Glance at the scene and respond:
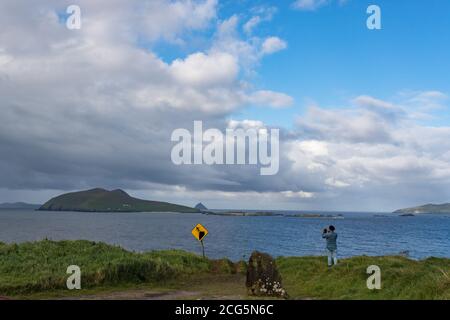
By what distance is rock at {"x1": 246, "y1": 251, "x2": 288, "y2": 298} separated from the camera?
683 inches

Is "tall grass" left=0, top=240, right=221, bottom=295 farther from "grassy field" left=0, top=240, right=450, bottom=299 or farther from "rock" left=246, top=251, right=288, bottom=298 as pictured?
"rock" left=246, top=251, right=288, bottom=298

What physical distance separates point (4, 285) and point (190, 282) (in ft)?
31.2

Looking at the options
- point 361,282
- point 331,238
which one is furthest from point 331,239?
point 361,282

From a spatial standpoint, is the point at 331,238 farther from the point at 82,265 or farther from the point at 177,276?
the point at 82,265

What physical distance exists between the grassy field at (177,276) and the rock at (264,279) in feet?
2.18

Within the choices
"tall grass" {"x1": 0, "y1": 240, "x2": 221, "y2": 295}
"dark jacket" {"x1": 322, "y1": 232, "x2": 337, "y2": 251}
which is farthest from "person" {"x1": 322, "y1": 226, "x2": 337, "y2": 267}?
"tall grass" {"x1": 0, "y1": 240, "x2": 221, "y2": 295}

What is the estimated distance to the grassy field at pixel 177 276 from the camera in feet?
57.2

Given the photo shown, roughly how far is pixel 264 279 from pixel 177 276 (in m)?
9.40

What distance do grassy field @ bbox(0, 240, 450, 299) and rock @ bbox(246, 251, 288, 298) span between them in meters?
0.66

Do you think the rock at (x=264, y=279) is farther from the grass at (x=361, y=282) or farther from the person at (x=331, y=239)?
the person at (x=331, y=239)

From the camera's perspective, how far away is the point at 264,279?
1759 centimetres
